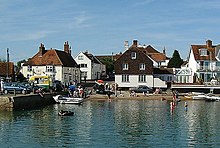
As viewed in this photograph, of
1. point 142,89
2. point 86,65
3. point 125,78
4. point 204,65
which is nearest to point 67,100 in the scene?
point 142,89

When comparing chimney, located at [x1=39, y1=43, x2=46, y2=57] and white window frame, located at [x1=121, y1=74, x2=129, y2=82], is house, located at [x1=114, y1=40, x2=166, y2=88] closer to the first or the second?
white window frame, located at [x1=121, y1=74, x2=129, y2=82]

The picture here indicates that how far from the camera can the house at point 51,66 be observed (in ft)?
343

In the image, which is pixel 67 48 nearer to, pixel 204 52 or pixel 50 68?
pixel 50 68

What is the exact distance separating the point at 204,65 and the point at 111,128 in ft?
196

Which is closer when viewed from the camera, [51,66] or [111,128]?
[111,128]

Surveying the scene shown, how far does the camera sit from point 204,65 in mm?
99375

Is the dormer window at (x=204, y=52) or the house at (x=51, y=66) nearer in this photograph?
the dormer window at (x=204, y=52)

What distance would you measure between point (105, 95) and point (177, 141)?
49.5 meters

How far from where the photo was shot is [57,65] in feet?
342

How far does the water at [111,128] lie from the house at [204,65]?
37.9 meters

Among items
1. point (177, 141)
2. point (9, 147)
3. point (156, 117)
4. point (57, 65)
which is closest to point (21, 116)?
point (156, 117)

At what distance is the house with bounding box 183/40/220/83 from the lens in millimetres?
98250

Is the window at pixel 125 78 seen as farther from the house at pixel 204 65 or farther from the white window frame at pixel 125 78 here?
the house at pixel 204 65

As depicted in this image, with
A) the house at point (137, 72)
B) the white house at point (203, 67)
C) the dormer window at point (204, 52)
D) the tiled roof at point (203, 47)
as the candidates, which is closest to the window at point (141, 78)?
the house at point (137, 72)
